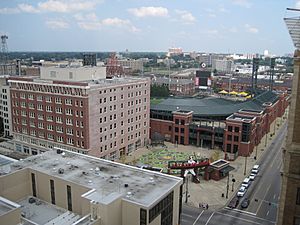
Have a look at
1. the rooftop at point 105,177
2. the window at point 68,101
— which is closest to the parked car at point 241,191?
the rooftop at point 105,177

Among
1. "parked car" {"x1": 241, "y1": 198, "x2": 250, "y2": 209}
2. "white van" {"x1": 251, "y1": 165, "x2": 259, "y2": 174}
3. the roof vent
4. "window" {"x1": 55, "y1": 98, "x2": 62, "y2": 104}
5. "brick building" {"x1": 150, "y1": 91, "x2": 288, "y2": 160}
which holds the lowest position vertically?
"parked car" {"x1": 241, "y1": 198, "x2": 250, "y2": 209}

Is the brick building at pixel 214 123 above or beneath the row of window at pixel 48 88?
beneath

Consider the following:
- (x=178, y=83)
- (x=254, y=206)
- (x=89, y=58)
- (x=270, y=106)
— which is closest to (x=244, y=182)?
(x=254, y=206)

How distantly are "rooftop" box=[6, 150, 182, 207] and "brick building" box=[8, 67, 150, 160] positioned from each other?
22.4 metres

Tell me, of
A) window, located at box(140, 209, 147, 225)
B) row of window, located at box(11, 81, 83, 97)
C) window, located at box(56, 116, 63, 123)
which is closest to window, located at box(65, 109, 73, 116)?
window, located at box(56, 116, 63, 123)

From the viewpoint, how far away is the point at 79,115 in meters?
65.8

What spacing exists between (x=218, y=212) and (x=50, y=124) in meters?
41.6

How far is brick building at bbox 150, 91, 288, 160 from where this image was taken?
77000mm

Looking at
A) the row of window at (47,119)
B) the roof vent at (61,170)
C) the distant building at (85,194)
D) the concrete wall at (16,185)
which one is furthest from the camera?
the row of window at (47,119)

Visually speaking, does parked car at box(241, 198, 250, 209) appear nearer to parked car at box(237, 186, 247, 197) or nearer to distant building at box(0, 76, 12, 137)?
parked car at box(237, 186, 247, 197)

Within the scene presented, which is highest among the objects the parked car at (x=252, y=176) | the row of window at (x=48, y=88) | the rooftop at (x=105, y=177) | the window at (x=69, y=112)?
the row of window at (x=48, y=88)

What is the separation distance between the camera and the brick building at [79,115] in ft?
216

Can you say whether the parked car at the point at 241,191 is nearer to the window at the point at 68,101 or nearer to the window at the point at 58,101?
the window at the point at 68,101

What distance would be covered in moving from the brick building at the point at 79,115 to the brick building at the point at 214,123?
990 centimetres
